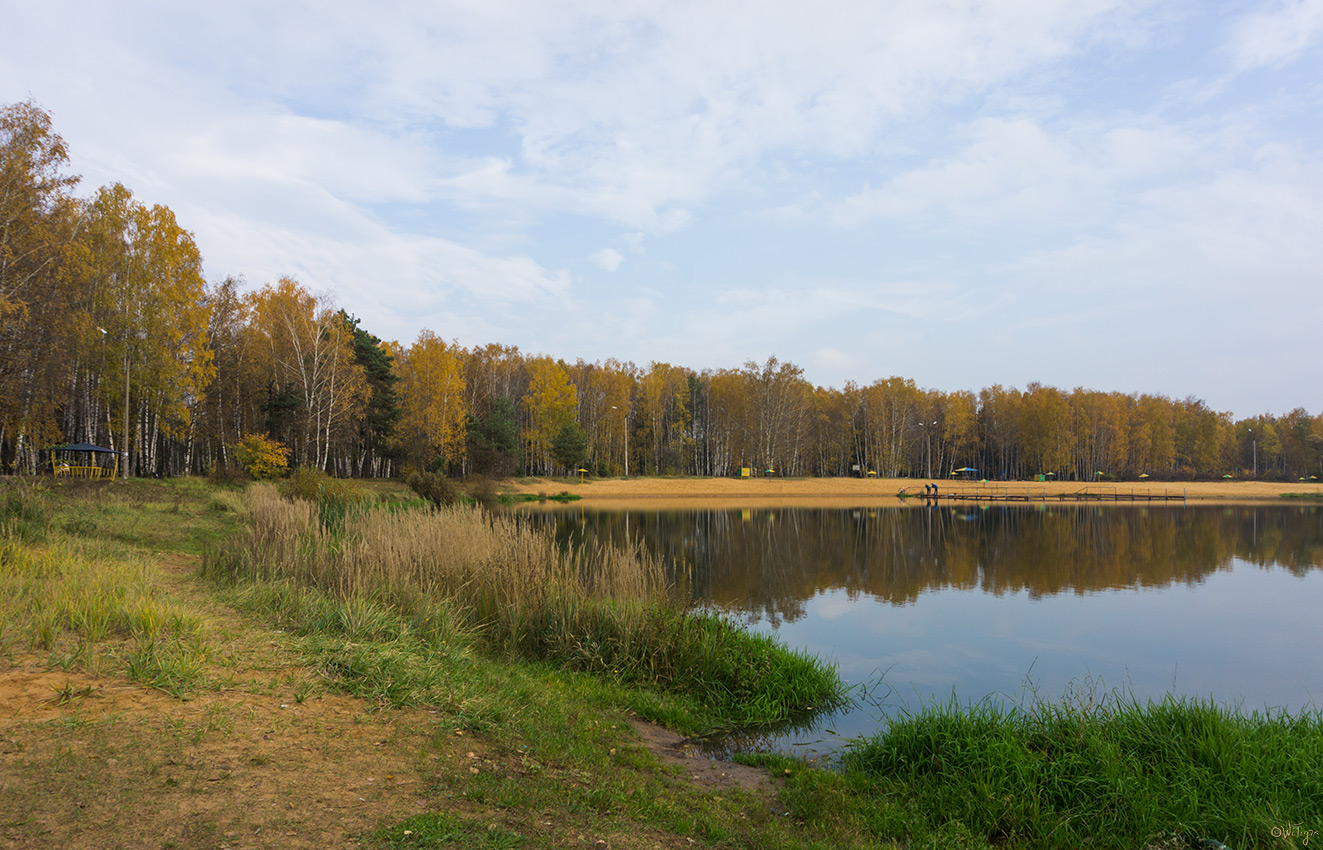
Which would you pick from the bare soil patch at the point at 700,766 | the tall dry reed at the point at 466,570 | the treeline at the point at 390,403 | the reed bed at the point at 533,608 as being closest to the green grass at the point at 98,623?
the reed bed at the point at 533,608

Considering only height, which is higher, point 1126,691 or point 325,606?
point 325,606

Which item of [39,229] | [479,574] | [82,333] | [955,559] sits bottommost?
[955,559]

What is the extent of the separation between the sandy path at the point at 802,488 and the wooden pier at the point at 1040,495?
0.61 m

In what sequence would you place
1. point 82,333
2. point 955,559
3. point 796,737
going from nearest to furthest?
point 796,737 < point 955,559 < point 82,333

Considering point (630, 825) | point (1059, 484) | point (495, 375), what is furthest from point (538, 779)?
point (1059, 484)

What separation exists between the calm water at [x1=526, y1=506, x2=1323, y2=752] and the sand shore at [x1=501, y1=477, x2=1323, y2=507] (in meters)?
21.0

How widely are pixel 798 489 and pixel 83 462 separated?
47819mm

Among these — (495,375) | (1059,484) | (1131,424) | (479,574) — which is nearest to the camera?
(479,574)

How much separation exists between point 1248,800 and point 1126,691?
5209mm

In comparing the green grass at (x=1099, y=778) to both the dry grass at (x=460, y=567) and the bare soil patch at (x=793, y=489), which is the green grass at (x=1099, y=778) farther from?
the bare soil patch at (x=793, y=489)

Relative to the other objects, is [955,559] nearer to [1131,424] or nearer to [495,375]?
[495,375]

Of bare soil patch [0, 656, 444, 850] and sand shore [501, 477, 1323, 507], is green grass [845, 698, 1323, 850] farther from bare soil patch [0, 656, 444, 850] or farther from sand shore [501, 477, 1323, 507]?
sand shore [501, 477, 1323, 507]

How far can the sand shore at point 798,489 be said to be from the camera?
51.8 metres

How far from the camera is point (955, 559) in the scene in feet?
72.4
